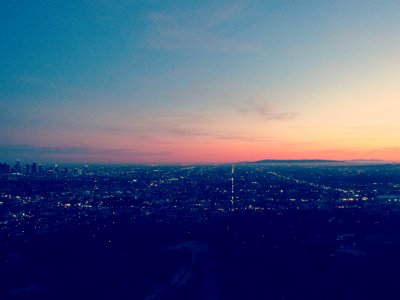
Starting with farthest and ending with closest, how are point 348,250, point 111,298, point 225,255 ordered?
point 348,250 < point 225,255 < point 111,298

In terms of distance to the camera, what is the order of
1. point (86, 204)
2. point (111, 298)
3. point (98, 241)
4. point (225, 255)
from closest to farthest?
1. point (111, 298)
2. point (225, 255)
3. point (98, 241)
4. point (86, 204)

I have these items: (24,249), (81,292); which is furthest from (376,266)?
(24,249)

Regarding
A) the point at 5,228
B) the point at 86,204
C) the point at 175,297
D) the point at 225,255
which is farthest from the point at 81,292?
the point at 86,204

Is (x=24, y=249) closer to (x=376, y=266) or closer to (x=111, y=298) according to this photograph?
(x=111, y=298)

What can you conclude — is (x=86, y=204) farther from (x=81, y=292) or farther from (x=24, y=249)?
(x=81, y=292)

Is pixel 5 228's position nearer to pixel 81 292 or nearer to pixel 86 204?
pixel 86 204

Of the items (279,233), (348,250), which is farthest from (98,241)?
(348,250)

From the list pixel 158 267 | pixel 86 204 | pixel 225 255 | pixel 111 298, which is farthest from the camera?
pixel 86 204

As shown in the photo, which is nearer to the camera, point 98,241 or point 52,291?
point 52,291

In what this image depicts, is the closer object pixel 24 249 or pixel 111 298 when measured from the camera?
pixel 111 298
